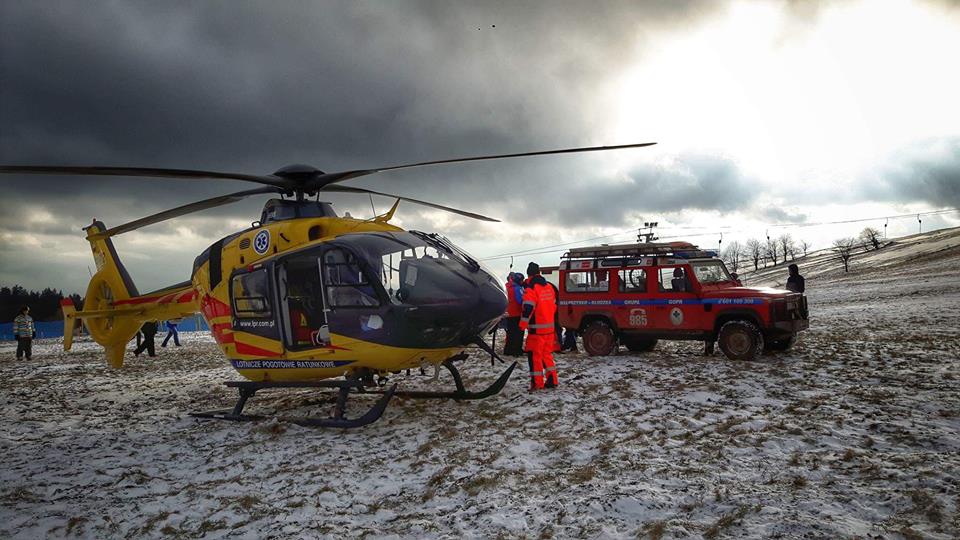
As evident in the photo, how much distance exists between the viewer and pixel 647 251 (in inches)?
476

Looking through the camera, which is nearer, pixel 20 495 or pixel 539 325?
pixel 20 495

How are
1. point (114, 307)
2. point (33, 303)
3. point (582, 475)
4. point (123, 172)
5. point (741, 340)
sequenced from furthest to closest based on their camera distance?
point (33, 303) < point (114, 307) < point (741, 340) < point (123, 172) < point (582, 475)

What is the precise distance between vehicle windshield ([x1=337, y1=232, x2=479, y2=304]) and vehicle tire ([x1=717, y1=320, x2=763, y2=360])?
6249 mm

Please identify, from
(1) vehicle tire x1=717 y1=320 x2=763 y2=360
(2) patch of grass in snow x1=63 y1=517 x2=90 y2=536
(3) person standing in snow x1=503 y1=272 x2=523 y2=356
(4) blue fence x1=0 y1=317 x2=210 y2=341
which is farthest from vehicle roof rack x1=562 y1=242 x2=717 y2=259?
(4) blue fence x1=0 y1=317 x2=210 y2=341

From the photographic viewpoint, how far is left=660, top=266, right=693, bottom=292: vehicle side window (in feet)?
36.9

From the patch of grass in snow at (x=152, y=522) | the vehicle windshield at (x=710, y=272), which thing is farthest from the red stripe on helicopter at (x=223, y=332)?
the vehicle windshield at (x=710, y=272)

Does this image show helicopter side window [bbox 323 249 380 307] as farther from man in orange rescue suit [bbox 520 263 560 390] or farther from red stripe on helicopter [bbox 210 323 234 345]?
man in orange rescue suit [bbox 520 263 560 390]

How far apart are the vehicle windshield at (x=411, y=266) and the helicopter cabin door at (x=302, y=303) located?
83 cm

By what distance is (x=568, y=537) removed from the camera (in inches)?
155

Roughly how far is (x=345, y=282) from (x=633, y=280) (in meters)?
7.19

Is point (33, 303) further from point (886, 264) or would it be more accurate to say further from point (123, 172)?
Answer: point (886, 264)

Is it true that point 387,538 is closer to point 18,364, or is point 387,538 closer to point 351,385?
point 351,385

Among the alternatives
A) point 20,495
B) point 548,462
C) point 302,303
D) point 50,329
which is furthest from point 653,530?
point 50,329

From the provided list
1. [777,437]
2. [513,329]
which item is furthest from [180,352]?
[777,437]
